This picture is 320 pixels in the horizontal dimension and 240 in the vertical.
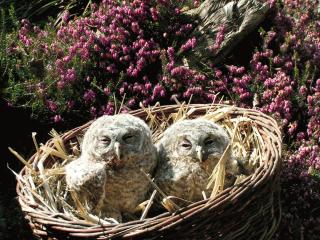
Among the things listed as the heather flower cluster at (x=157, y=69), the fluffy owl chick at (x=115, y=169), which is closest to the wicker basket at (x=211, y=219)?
the fluffy owl chick at (x=115, y=169)

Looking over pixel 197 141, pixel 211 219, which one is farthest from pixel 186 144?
pixel 211 219

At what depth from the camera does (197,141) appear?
101 inches

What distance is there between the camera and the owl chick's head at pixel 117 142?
249 cm

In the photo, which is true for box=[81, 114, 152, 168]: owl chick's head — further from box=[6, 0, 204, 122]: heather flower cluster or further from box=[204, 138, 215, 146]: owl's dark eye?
box=[6, 0, 204, 122]: heather flower cluster

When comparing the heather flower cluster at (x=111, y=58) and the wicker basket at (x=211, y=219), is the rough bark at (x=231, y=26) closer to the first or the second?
the heather flower cluster at (x=111, y=58)

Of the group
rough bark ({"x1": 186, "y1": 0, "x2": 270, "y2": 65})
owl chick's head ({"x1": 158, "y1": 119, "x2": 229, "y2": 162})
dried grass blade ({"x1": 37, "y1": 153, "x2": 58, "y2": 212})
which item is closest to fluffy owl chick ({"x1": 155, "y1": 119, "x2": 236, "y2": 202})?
owl chick's head ({"x1": 158, "y1": 119, "x2": 229, "y2": 162})

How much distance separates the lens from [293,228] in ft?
10.2

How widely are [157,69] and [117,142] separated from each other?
1.70 metres

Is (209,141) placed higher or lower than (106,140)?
lower

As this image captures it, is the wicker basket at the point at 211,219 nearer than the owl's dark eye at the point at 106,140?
Yes

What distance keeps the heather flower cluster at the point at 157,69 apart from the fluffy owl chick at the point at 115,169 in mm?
1119

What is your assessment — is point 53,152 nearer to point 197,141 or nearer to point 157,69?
point 197,141

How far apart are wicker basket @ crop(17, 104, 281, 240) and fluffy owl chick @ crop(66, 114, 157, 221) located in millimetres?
219

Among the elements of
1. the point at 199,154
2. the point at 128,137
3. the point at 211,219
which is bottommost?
the point at 211,219
